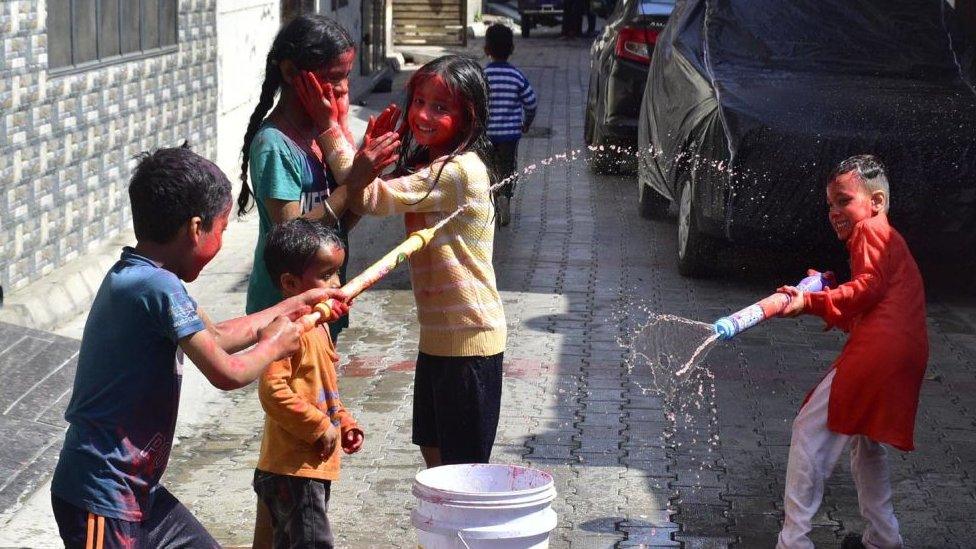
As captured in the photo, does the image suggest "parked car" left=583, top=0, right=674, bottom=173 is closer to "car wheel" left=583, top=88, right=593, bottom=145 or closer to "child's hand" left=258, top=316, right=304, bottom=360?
"car wheel" left=583, top=88, right=593, bottom=145

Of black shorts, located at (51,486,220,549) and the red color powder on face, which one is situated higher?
the red color powder on face

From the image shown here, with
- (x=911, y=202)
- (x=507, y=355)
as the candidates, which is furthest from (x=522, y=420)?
(x=911, y=202)

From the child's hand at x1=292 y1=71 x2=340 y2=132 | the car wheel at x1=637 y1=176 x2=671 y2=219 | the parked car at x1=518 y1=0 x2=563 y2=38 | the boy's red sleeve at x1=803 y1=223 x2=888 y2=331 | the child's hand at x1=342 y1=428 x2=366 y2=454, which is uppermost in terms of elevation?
the child's hand at x1=292 y1=71 x2=340 y2=132

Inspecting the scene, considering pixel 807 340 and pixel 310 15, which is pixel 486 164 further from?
pixel 807 340

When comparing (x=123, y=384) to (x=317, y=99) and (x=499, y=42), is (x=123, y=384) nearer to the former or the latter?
(x=317, y=99)

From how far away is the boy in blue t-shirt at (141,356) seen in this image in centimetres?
322

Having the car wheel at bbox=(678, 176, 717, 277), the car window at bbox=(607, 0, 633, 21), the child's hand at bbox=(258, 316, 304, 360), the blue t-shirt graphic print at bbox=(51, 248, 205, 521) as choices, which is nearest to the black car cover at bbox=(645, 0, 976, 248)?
the car wheel at bbox=(678, 176, 717, 277)

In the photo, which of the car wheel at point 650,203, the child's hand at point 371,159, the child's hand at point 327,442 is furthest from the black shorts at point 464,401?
the car wheel at point 650,203

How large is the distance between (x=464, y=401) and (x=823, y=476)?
4.33 feet

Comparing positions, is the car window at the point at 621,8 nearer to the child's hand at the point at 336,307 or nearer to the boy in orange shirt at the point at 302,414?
the boy in orange shirt at the point at 302,414

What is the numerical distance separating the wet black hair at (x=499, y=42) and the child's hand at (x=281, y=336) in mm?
7525

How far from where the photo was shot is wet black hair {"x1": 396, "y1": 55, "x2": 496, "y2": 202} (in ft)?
13.5

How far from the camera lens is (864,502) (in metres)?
4.81

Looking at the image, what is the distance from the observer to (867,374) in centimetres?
466
